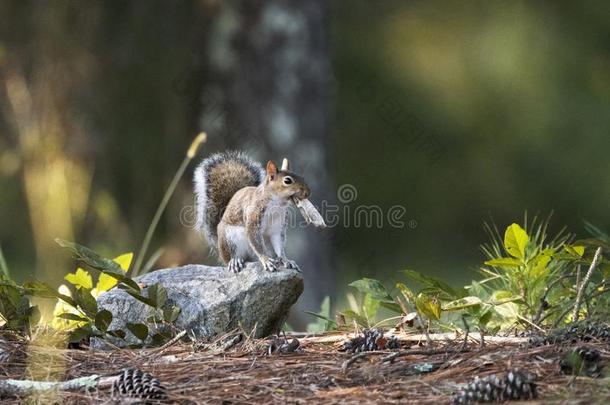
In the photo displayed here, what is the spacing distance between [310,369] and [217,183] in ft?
5.62

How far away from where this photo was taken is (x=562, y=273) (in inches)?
126

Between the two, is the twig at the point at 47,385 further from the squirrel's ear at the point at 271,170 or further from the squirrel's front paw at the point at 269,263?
the squirrel's ear at the point at 271,170

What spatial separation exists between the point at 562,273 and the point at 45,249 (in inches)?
137

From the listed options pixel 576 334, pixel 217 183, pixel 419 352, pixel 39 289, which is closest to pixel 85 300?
pixel 39 289

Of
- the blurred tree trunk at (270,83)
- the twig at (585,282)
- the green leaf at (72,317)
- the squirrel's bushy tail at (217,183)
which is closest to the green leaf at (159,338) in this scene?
the green leaf at (72,317)

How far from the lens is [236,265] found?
3562 mm

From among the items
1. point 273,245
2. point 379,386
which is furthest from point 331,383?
point 273,245

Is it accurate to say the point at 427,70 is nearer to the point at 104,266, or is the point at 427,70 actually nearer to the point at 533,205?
the point at 533,205

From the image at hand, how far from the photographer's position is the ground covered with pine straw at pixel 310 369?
2.20m

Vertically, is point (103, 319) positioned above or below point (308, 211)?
below

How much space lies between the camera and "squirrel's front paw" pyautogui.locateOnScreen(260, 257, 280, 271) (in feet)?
11.0

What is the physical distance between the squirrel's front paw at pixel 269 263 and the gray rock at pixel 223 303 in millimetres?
72

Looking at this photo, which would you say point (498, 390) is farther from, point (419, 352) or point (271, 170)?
point (271, 170)

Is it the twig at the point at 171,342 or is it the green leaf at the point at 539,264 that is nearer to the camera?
the twig at the point at 171,342
